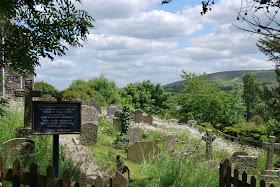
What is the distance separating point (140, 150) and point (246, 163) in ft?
14.8

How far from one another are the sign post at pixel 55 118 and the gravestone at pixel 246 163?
740cm

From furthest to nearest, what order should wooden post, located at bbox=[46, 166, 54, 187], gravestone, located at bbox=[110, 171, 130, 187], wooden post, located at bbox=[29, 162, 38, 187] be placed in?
wooden post, located at bbox=[29, 162, 38, 187], wooden post, located at bbox=[46, 166, 54, 187], gravestone, located at bbox=[110, 171, 130, 187]

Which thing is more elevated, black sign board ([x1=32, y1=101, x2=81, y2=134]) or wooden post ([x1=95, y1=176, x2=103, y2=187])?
black sign board ([x1=32, y1=101, x2=81, y2=134])

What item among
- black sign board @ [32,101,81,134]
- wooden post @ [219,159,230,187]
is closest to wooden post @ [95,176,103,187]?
black sign board @ [32,101,81,134]

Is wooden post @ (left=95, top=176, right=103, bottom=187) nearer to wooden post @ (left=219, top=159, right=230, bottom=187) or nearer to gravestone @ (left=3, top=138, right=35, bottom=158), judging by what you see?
wooden post @ (left=219, top=159, right=230, bottom=187)

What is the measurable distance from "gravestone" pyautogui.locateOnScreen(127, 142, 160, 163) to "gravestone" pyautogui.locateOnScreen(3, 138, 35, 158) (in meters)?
3.62

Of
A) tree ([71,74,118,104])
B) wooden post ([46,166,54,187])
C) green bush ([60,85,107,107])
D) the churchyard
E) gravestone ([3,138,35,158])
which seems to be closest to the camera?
wooden post ([46,166,54,187])

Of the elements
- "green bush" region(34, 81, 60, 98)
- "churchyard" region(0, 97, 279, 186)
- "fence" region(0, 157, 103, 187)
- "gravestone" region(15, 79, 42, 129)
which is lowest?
"churchyard" region(0, 97, 279, 186)

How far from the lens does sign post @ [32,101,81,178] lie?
701 cm

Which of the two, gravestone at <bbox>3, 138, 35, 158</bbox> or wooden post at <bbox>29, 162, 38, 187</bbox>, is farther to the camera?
gravestone at <bbox>3, 138, 35, 158</bbox>

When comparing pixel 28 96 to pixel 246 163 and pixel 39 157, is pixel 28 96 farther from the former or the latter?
pixel 246 163

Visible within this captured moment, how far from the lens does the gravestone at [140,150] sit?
10586 millimetres

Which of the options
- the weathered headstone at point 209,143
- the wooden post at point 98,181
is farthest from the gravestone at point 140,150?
the wooden post at point 98,181

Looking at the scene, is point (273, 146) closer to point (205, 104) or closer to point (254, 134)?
point (254, 134)
